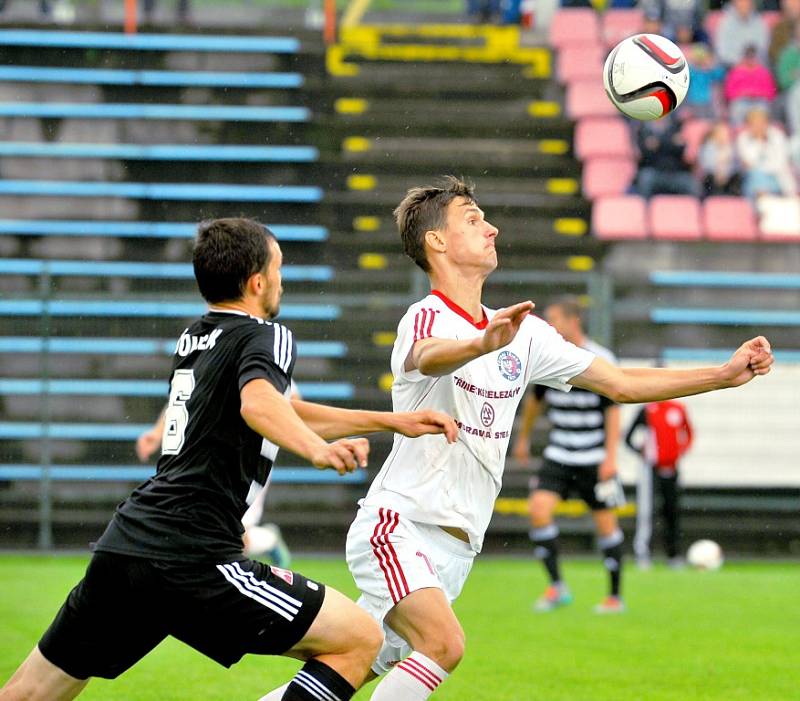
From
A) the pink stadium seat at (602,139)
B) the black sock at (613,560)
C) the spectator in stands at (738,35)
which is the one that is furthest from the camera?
the spectator in stands at (738,35)

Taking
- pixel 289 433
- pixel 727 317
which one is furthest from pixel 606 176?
pixel 289 433

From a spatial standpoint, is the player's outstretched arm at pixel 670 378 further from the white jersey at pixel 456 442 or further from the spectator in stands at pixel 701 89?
the spectator in stands at pixel 701 89

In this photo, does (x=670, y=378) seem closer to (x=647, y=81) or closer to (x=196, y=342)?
(x=196, y=342)

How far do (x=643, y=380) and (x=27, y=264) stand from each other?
495 inches

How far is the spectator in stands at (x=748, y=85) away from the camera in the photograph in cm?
1934

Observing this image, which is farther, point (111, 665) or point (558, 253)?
point (558, 253)

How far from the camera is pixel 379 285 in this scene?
56.3ft

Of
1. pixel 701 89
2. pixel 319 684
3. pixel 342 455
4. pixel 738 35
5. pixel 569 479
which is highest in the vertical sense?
pixel 738 35

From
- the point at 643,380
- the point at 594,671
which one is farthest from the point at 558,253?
the point at 643,380

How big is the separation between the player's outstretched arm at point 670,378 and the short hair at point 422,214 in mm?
792

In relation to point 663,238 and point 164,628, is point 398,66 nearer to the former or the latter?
point 663,238

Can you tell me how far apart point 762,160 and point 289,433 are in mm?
15161

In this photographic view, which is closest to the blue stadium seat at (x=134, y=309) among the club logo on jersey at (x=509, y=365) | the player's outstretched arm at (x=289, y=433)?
the club logo on jersey at (x=509, y=365)

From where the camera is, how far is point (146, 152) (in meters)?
18.2
